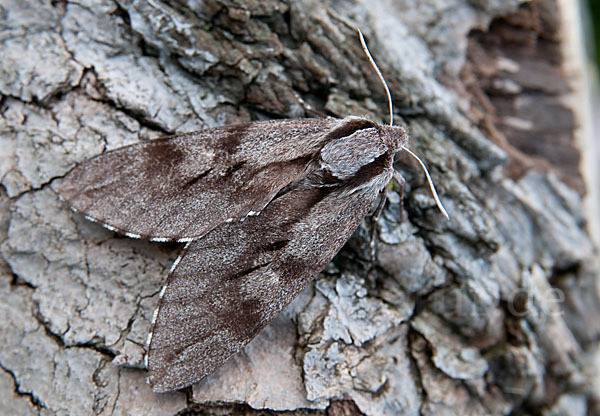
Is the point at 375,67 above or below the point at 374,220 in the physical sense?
above

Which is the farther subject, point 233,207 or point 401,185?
point 401,185

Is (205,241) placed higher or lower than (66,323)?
higher

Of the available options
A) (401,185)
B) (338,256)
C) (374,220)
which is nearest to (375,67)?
(401,185)

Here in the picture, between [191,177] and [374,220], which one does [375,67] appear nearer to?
[374,220]

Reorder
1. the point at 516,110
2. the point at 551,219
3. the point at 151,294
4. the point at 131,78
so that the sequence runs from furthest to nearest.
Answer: the point at 516,110, the point at 551,219, the point at 131,78, the point at 151,294

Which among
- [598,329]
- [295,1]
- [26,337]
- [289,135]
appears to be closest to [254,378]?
[26,337]

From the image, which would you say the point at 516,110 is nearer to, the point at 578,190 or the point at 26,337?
the point at 578,190

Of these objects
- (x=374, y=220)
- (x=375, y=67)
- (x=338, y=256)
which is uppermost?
(x=375, y=67)

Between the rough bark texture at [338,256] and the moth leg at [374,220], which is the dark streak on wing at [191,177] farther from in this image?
the moth leg at [374,220]
